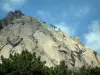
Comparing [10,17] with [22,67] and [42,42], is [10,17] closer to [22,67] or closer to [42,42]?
[42,42]

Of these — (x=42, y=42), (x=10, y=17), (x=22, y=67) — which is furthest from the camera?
(x=10, y=17)

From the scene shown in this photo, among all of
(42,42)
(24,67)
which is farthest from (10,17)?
(24,67)

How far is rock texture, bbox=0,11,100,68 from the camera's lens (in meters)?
85.0

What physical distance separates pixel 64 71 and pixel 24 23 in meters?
42.9

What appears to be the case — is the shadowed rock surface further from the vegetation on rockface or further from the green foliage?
the green foliage

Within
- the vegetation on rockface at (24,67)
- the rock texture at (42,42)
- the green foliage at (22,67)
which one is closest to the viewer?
the green foliage at (22,67)

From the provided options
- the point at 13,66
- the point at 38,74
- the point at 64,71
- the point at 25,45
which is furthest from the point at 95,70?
the point at 25,45

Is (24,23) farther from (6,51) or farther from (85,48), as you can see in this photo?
(85,48)

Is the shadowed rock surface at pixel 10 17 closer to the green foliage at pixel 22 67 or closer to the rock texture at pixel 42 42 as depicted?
the rock texture at pixel 42 42

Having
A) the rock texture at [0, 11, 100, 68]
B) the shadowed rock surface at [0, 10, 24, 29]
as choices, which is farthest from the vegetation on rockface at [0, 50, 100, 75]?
the shadowed rock surface at [0, 10, 24, 29]

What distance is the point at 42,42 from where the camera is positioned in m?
88.6

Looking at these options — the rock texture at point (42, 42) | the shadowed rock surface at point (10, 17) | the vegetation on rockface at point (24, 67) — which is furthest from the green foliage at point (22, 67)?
the shadowed rock surface at point (10, 17)

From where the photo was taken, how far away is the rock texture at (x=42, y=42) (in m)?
85.0

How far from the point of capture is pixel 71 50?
9144cm
